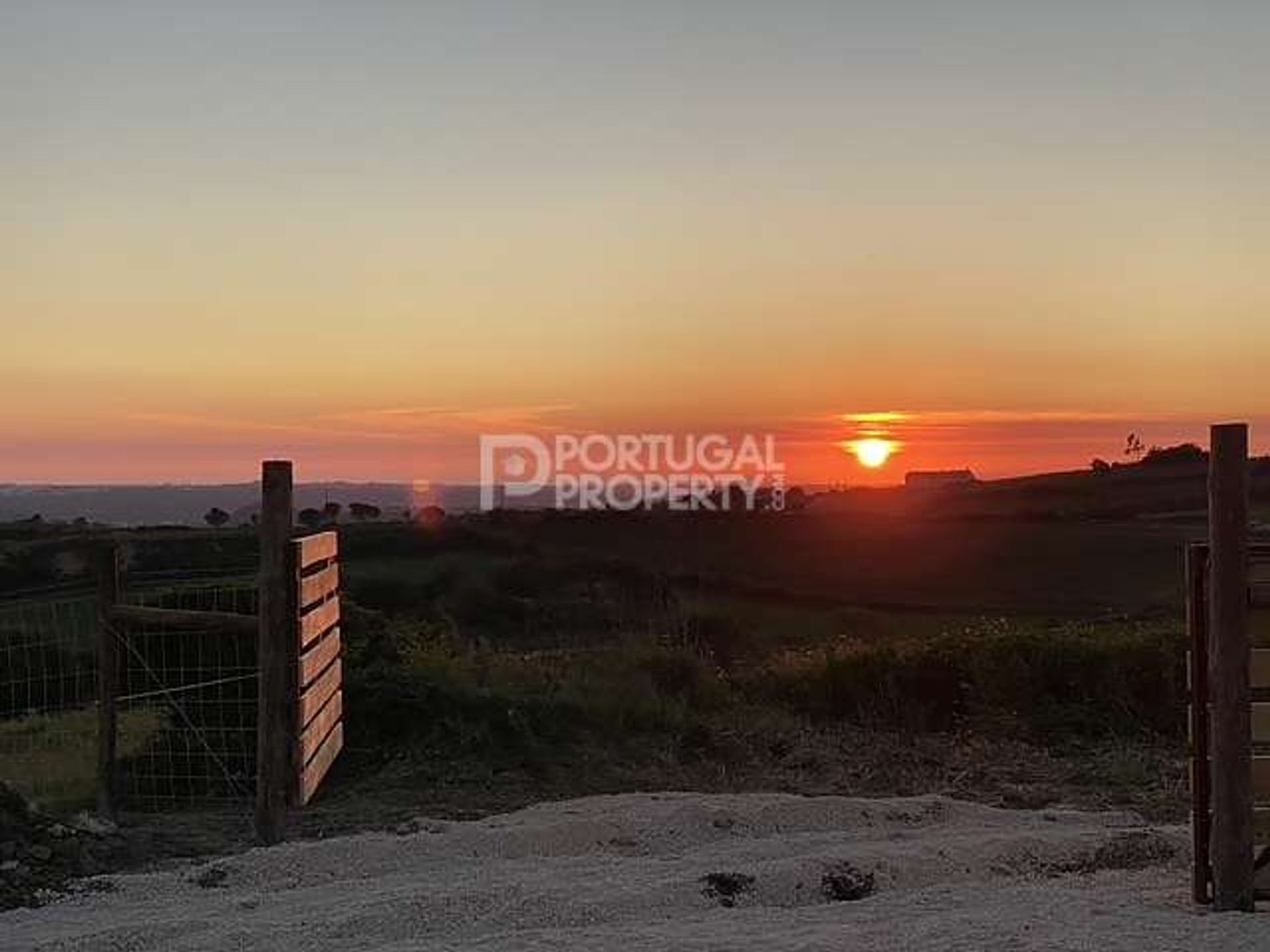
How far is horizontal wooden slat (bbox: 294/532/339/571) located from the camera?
858 cm

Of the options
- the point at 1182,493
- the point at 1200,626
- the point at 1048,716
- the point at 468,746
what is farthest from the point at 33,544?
the point at 1182,493

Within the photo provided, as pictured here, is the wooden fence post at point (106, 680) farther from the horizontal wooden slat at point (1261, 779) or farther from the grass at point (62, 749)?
the horizontal wooden slat at point (1261, 779)

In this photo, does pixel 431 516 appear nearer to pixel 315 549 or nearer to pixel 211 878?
pixel 315 549

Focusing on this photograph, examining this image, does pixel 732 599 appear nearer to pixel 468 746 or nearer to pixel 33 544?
pixel 33 544

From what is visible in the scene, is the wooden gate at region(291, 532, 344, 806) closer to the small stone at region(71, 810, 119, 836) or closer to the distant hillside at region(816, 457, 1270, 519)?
the small stone at region(71, 810, 119, 836)

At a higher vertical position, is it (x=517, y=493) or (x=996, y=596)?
(x=517, y=493)

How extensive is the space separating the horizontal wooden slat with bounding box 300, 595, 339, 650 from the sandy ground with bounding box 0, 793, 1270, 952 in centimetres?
135

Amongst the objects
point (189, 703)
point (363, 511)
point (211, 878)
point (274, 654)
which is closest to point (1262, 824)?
point (211, 878)

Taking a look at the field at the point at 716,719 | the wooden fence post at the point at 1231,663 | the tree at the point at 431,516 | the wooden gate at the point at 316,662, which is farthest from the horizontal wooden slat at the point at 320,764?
the tree at the point at 431,516

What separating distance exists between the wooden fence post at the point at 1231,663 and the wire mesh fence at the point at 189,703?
5929 millimetres

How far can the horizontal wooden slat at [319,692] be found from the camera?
8.66 meters

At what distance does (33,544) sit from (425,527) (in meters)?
14.5

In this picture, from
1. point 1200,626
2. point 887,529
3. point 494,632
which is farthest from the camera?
point 887,529

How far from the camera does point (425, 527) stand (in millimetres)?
43688
